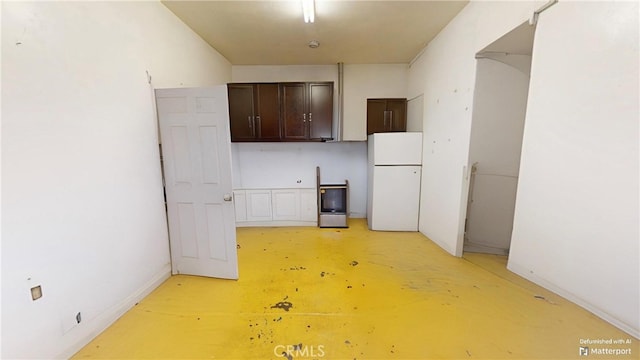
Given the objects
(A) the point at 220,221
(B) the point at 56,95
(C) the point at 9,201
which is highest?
(B) the point at 56,95

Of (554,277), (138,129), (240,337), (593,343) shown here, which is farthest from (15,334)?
(554,277)

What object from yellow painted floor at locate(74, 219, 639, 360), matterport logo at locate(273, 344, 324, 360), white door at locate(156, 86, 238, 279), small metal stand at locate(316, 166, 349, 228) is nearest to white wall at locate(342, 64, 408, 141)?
small metal stand at locate(316, 166, 349, 228)

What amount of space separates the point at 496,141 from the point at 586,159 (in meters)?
1.23

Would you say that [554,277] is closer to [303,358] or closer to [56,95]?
[303,358]

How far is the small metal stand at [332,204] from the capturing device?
175 inches

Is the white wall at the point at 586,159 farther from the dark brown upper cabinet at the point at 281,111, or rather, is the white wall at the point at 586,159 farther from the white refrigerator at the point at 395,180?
the dark brown upper cabinet at the point at 281,111

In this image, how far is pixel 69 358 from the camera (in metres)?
1.63

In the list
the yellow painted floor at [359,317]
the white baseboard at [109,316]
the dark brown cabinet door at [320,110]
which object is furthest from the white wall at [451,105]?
the white baseboard at [109,316]

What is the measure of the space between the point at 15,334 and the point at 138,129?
5.56 feet

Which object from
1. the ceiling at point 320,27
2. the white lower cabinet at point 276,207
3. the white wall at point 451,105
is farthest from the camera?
the white lower cabinet at point 276,207

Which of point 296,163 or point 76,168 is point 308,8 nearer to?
point 76,168

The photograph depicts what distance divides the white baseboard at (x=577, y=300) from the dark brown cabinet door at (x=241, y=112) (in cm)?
432

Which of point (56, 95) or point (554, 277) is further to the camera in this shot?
point (554, 277)

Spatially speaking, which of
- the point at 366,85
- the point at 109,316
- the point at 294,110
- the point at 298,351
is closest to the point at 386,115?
the point at 366,85
